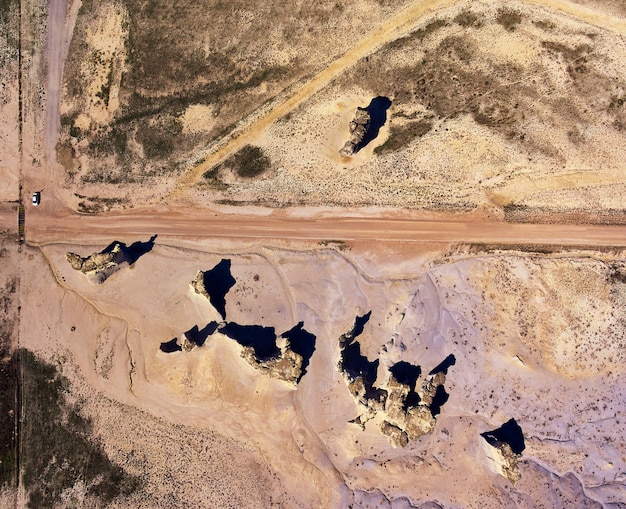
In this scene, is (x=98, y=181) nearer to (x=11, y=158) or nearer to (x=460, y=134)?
(x=11, y=158)

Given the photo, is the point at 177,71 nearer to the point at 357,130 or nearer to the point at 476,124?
the point at 357,130

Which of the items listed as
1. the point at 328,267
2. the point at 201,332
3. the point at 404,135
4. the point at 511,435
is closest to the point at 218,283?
the point at 201,332

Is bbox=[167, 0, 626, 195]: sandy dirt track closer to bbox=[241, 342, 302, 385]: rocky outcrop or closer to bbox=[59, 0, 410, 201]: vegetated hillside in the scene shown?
bbox=[59, 0, 410, 201]: vegetated hillside

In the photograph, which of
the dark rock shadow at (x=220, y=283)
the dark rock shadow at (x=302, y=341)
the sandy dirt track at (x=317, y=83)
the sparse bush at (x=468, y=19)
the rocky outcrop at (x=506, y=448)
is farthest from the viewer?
the sandy dirt track at (x=317, y=83)

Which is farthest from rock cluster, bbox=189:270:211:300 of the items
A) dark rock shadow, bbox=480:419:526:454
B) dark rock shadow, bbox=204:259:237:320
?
dark rock shadow, bbox=480:419:526:454

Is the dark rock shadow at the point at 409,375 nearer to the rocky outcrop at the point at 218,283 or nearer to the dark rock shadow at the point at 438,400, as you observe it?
the dark rock shadow at the point at 438,400

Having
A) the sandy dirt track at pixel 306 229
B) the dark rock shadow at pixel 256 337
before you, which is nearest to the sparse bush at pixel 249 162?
the sandy dirt track at pixel 306 229

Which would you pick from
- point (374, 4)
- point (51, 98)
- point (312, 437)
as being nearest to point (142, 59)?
point (51, 98)
